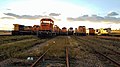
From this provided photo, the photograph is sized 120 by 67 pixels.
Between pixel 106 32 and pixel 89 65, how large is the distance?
71.9 meters

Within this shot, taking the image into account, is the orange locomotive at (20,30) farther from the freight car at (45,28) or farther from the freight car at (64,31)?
the freight car at (45,28)

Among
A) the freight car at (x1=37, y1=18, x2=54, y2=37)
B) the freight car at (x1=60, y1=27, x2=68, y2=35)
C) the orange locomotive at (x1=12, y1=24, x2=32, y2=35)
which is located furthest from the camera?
the freight car at (x1=60, y1=27, x2=68, y2=35)

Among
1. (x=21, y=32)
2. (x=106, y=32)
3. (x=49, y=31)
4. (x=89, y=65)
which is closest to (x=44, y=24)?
(x=49, y=31)

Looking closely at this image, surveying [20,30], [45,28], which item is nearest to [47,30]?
[45,28]

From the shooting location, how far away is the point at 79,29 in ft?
263

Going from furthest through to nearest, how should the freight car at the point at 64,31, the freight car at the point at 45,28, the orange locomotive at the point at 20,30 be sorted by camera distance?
the freight car at the point at 64,31 → the orange locomotive at the point at 20,30 → the freight car at the point at 45,28

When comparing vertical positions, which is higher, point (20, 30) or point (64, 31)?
point (20, 30)

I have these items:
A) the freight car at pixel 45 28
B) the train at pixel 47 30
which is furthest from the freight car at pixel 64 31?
the freight car at pixel 45 28

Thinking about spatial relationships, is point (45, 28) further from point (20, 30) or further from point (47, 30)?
point (20, 30)

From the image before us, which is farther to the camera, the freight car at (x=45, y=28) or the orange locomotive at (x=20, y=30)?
the orange locomotive at (x=20, y=30)

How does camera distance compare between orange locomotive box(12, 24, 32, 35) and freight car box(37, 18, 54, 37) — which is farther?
orange locomotive box(12, 24, 32, 35)

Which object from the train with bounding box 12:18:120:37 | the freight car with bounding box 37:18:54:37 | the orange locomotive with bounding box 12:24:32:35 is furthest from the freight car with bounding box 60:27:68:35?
the freight car with bounding box 37:18:54:37

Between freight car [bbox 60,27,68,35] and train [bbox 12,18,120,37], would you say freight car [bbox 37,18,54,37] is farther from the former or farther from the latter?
freight car [bbox 60,27,68,35]

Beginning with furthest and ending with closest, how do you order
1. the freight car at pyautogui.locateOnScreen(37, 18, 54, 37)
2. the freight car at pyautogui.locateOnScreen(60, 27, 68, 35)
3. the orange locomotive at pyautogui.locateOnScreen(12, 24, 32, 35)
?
the freight car at pyautogui.locateOnScreen(60, 27, 68, 35) → the orange locomotive at pyautogui.locateOnScreen(12, 24, 32, 35) → the freight car at pyautogui.locateOnScreen(37, 18, 54, 37)
